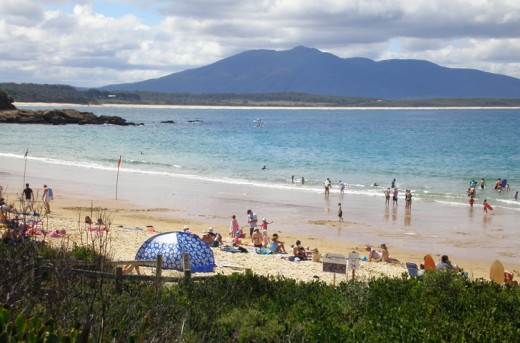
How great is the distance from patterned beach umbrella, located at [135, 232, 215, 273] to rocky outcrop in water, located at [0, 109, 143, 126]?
83149mm

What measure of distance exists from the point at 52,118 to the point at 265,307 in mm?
91710

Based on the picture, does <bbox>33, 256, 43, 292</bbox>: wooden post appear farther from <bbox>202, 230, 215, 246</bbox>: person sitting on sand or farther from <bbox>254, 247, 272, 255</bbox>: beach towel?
<bbox>254, 247, 272, 255</bbox>: beach towel

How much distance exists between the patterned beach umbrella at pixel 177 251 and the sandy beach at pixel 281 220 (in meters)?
1.18

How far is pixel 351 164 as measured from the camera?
52.8 m

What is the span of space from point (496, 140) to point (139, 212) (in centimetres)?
6510

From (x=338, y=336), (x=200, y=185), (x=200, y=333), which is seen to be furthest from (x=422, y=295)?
(x=200, y=185)

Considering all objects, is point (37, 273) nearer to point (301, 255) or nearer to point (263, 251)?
point (301, 255)

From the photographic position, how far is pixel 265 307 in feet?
32.3

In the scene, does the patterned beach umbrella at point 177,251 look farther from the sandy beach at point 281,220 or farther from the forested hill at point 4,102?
the forested hill at point 4,102

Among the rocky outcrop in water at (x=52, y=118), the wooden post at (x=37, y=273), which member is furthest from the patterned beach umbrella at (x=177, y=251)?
the rocky outcrop in water at (x=52, y=118)

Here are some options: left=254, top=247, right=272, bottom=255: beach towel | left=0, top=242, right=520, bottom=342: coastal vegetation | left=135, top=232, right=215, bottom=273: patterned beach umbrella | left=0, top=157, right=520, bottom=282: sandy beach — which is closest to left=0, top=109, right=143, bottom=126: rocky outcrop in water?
left=0, top=157, right=520, bottom=282: sandy beach

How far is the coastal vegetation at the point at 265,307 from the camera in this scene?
23.0 feet

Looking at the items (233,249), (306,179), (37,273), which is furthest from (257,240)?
(306,179)

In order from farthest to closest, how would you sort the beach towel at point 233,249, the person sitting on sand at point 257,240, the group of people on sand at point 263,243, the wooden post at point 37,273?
the person sitting on sand at point 257,240, the beach towel at point 233,249, the group of people on sand at point 263,243, the wooden post at point 37,273
